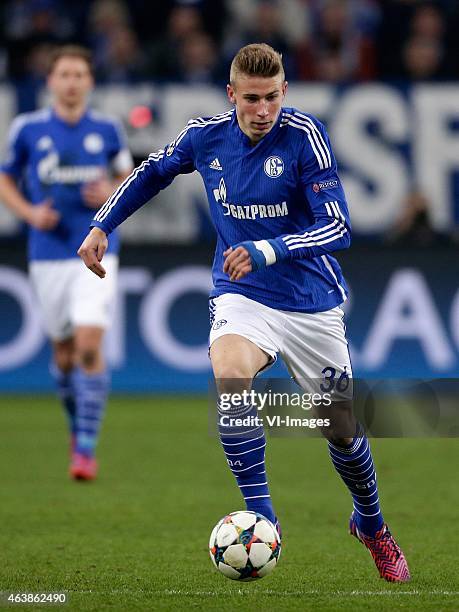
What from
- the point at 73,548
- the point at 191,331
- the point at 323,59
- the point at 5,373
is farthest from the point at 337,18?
the point at 73,548

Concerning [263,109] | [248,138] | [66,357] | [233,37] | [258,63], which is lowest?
[66,357]

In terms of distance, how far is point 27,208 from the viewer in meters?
8.78

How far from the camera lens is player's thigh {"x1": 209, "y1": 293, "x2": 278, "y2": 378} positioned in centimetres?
512

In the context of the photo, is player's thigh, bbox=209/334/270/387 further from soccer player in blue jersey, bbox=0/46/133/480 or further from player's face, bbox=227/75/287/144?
soccer player in blue jersey, bbox=0/46/133/480

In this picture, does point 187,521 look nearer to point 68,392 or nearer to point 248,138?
point 68,392

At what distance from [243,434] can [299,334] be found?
549mm

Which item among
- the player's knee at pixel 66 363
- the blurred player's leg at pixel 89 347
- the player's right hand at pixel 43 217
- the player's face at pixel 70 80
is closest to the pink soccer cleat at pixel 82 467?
the blurred player's leg at pixel 89 347

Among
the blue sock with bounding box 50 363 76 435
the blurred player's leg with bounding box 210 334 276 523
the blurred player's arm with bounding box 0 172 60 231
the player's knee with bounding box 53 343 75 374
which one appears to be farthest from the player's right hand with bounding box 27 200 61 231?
the blurred player's leg with bounding box 210 334 276 523

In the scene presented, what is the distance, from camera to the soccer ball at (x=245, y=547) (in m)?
4.91

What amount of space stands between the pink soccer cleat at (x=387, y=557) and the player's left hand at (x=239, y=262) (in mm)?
1352

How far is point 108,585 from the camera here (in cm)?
525

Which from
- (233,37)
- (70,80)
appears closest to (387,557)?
(70,80)

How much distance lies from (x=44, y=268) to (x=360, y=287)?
4.35 meters

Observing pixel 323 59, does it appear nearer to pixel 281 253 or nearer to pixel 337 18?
pixel 337 18
